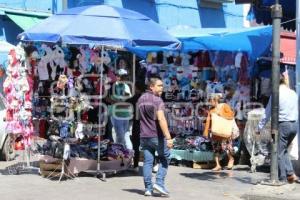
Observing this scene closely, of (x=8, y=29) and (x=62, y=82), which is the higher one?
(x=8, y=29)

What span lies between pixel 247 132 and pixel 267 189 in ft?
8.78

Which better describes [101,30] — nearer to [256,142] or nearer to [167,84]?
[256,142]

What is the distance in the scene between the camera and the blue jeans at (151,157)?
30.1ft

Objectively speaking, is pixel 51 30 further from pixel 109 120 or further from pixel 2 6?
pixel 2 6

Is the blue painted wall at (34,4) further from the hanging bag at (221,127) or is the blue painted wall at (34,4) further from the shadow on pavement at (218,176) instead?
the shadow on pavement at (218,176)

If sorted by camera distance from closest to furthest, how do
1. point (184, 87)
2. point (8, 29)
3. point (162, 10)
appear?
1. point (184, 87)
2. point (8, 29)
3. point (162, 10)

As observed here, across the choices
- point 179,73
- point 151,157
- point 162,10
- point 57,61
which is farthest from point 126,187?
point 162,10

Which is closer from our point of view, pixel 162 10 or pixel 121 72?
pixel 121 72

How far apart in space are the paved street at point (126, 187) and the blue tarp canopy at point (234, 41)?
271 cm

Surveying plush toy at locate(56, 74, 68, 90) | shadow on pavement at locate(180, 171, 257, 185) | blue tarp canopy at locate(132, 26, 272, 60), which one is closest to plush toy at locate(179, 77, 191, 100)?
blue tarp canopy at locate(132, 26, 272, 60)

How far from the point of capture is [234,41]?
1295 centimetres

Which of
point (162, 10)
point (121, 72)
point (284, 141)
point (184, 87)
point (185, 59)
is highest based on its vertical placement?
point (162, 10)

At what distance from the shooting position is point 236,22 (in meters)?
23.7

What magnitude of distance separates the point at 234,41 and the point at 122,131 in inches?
127
